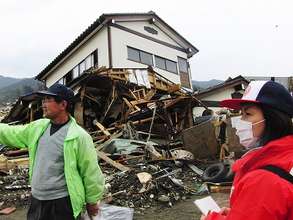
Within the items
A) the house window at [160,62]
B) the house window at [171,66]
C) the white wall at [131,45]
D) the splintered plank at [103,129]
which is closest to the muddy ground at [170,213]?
the splintered plank at [103,129]

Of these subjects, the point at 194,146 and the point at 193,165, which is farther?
the point at 194,146

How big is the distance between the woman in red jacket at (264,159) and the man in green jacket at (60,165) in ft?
6.44

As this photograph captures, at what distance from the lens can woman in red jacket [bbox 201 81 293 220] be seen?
68.7 inches

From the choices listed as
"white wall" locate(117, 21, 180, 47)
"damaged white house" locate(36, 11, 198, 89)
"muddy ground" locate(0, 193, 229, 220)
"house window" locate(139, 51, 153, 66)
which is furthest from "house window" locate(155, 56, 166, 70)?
"muddy ground" locate(0, 193, 229, 220)

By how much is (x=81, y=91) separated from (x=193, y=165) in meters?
5.81

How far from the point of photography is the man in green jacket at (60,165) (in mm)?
3990

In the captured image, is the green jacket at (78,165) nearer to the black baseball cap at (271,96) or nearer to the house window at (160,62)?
the black baseball cap at (271,96)

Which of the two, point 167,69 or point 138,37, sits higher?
point 138,37

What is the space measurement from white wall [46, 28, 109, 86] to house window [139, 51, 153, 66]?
2.37 m

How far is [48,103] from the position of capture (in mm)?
4203

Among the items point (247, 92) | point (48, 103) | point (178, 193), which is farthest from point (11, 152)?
point (247, 92)

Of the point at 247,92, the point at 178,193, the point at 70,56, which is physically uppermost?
the point at 70,56

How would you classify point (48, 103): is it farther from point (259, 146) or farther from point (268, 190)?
point (268, 190)

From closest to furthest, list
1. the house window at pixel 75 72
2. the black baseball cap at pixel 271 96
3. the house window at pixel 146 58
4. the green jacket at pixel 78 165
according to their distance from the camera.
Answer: the black baseball cap at pixel 271 96
the green jacket at pixel 78 165
the house window at pixel 146 58
the house window at pixel 75 72
